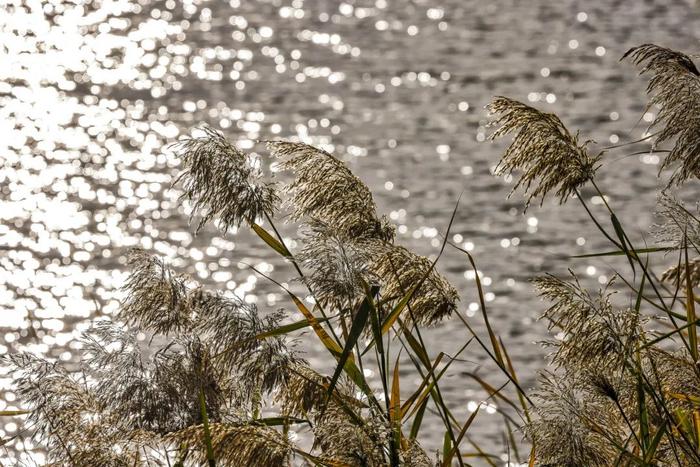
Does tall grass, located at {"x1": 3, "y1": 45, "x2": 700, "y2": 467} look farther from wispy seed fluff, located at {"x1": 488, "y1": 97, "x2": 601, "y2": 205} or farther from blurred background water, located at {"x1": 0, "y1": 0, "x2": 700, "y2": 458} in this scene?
blurred background water, located at {"x1": 0, "y1": 0, "x2": 700, "y2": 458}

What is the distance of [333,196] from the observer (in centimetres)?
267

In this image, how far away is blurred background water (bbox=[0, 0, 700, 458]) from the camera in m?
13.7

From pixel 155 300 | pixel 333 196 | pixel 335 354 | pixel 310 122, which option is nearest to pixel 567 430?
pixel 335 354

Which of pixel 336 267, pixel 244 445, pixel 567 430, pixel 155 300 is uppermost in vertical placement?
pixel 336 267

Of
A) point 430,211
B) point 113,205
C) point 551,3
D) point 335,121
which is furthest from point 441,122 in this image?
point 551,3

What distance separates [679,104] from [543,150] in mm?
314

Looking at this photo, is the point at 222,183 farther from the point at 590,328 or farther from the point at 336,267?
the point at 590,328

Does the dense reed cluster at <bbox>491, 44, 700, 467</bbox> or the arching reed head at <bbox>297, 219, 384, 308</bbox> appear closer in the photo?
the dense reed cluster at <bbox>491, 44, 700, 467</bbox>

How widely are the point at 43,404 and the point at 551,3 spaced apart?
105 ft

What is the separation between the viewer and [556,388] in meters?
2.38

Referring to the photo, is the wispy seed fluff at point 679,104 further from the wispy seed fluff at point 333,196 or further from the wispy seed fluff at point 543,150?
the wispy seed fluff at point 333,196

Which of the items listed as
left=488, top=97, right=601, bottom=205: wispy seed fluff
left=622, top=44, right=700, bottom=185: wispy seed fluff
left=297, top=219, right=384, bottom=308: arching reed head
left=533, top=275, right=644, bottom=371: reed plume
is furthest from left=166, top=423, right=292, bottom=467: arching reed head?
left=622, top=44, right=700, bottom=185: wispy seed fluff

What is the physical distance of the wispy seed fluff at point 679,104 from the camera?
8.51 ft

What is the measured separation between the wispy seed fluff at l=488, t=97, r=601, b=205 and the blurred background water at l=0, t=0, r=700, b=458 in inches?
122
